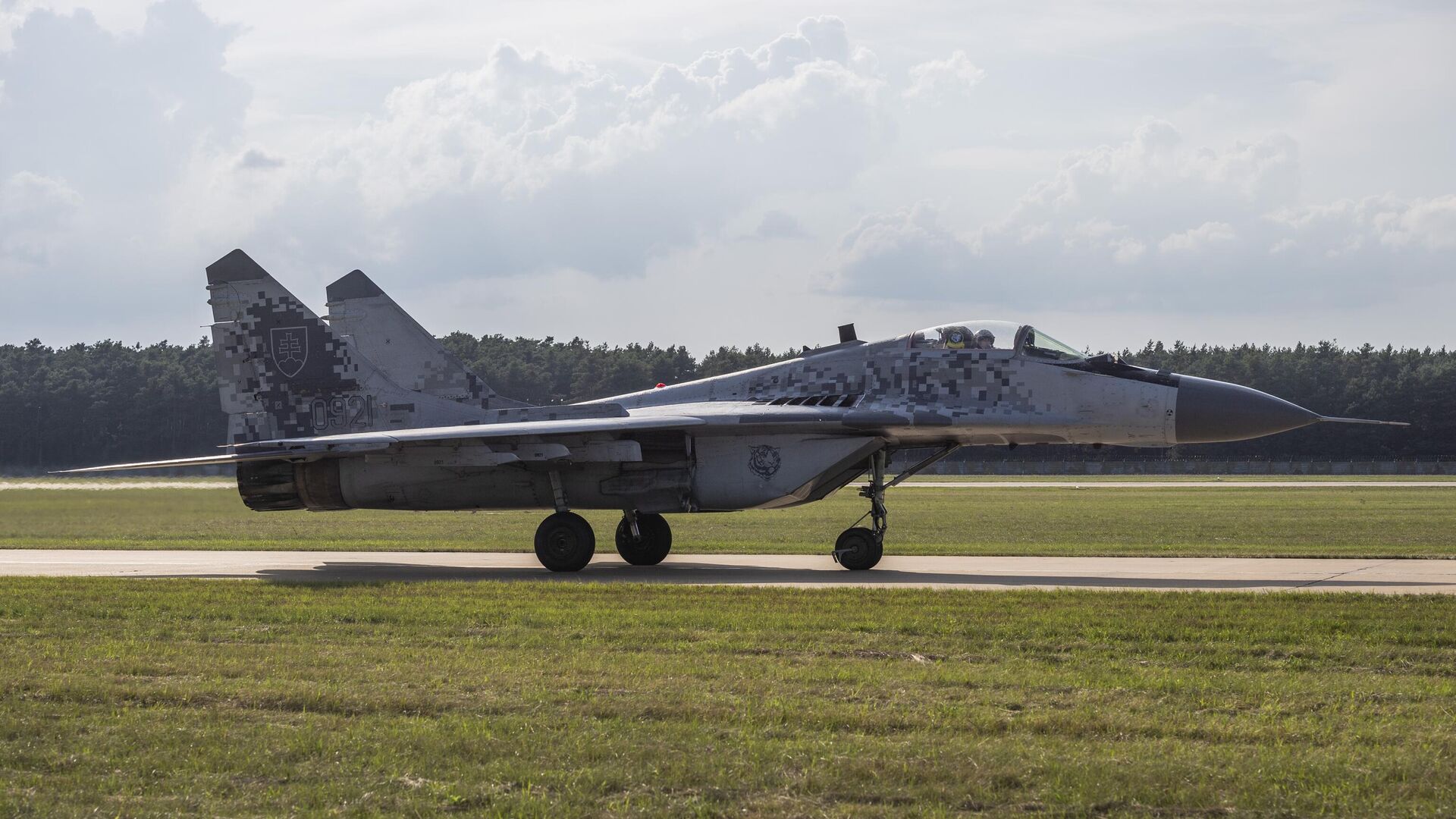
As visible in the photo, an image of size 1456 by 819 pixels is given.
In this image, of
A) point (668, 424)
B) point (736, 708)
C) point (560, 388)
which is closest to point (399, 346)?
point (668, 424)

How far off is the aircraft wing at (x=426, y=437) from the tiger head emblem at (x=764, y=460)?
36.7 inches

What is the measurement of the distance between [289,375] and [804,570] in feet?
26.8

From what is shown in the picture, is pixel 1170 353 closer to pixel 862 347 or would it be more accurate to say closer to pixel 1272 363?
pixel 1272 363

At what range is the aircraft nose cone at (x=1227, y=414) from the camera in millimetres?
17109

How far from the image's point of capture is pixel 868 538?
61.4 ft

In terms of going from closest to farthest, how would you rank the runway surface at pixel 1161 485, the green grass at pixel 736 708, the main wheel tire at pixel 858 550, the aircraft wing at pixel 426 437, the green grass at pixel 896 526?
the green grass at pixel 736 708 < the aircraft wing at pixel 426 437 < the main wheel tire at pixel 858 550 < the green grass at pixel 896 526 < the runway surface at pixel 1161 485

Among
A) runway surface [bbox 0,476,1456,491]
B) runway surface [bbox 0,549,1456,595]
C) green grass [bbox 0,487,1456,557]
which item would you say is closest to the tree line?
runway surface [bbox 0,476,1456,491]

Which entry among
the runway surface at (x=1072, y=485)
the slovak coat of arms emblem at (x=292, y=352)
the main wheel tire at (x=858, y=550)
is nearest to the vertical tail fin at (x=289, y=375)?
the slovak coat of arms emblem at (x=292, y=352)

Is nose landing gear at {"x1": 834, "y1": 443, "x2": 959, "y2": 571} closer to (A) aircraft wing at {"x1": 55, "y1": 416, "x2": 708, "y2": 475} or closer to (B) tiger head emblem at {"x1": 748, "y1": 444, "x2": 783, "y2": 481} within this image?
(B) tiger head emblem at {"x1": 748, "y1": 444, "x2": 783, "y2": 481}

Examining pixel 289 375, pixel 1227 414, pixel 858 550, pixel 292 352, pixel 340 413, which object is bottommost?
pixel 858 550

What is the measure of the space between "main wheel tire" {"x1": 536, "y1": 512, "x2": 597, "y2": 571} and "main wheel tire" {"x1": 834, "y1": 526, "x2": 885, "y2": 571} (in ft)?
11.0

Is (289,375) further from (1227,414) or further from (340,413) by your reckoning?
(1227,414)

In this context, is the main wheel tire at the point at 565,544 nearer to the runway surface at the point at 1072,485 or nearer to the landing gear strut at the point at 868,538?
the landing gear strut at the point at 868,538

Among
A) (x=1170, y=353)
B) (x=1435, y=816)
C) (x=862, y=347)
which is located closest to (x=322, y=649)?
(x=1435, y=816)
